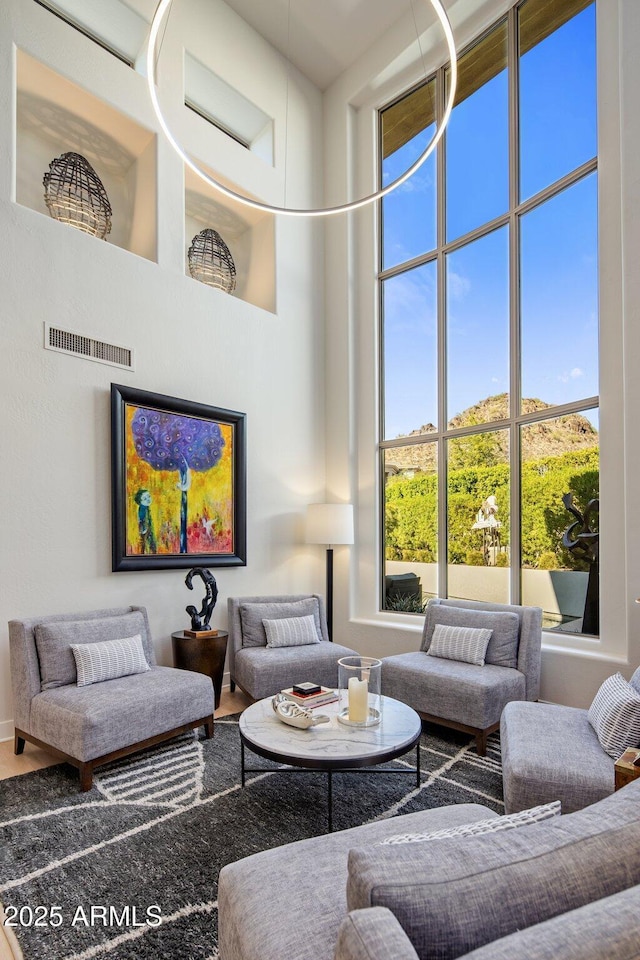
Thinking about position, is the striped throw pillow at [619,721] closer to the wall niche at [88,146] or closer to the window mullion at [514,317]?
the window mullion at [514,317]

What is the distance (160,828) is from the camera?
252 cm

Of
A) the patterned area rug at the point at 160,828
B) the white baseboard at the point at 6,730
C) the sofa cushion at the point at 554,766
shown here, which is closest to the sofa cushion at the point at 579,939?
the patterned area rug at the point at 160,828

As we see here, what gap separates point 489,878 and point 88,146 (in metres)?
5.46

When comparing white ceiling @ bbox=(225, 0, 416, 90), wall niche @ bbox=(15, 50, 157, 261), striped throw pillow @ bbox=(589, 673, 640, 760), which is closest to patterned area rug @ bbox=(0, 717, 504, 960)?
striped throw pillow @ bbox=(589, 673, 640, 760)

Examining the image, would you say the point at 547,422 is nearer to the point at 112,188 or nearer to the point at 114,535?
the point at 114,535

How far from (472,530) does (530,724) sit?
7.63 ft

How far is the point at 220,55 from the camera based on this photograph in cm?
525

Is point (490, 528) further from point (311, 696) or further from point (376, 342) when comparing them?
point (311, 696)

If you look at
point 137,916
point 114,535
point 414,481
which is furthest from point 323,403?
point 137,916

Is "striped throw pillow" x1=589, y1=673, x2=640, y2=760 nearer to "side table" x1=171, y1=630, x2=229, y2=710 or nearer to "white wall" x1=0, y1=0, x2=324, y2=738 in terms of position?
"side table" x1=171, y1=630, x2=229, y2=710

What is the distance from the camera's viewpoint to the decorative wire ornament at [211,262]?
5195mm

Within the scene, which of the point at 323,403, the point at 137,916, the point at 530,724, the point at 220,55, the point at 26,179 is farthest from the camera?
the point at 323,403

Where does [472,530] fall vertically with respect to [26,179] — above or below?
below

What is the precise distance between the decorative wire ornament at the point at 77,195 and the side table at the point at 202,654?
124 inches
